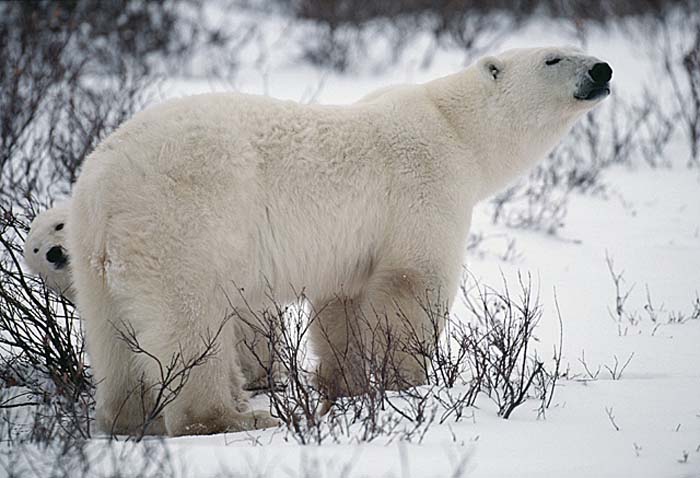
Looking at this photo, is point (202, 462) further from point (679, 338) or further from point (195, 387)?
point (679, 338)

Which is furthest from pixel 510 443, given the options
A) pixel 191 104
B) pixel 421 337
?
pixel 191 104

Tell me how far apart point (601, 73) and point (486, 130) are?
19.0 inches

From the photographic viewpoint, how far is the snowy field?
7.26ft

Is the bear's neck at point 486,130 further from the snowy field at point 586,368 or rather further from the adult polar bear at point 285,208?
the snowy field at point 586,368

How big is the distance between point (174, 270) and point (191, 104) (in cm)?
60

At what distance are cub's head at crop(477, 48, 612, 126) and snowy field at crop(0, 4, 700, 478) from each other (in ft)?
2.29

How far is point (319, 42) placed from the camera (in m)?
9.62

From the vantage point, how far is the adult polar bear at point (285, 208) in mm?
2635

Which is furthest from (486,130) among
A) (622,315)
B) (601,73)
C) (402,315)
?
(622,315)

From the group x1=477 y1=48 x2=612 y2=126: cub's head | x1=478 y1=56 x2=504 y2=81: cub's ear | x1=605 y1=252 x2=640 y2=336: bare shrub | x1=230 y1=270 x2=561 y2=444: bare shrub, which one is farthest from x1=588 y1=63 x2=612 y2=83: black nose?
x1=605 y1=252 x2=640 y2=336: bare shrub

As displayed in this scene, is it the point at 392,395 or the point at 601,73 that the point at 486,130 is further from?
the point at 392,395

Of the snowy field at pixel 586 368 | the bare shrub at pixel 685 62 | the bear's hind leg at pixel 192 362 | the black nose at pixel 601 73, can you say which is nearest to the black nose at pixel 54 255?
the bear's hind leg at pixel 192 362

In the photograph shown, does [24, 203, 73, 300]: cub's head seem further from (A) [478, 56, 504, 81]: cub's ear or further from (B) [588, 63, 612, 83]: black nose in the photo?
(B) [588, 63, 612, 83]: black nose

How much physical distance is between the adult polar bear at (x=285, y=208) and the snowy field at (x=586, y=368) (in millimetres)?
367
